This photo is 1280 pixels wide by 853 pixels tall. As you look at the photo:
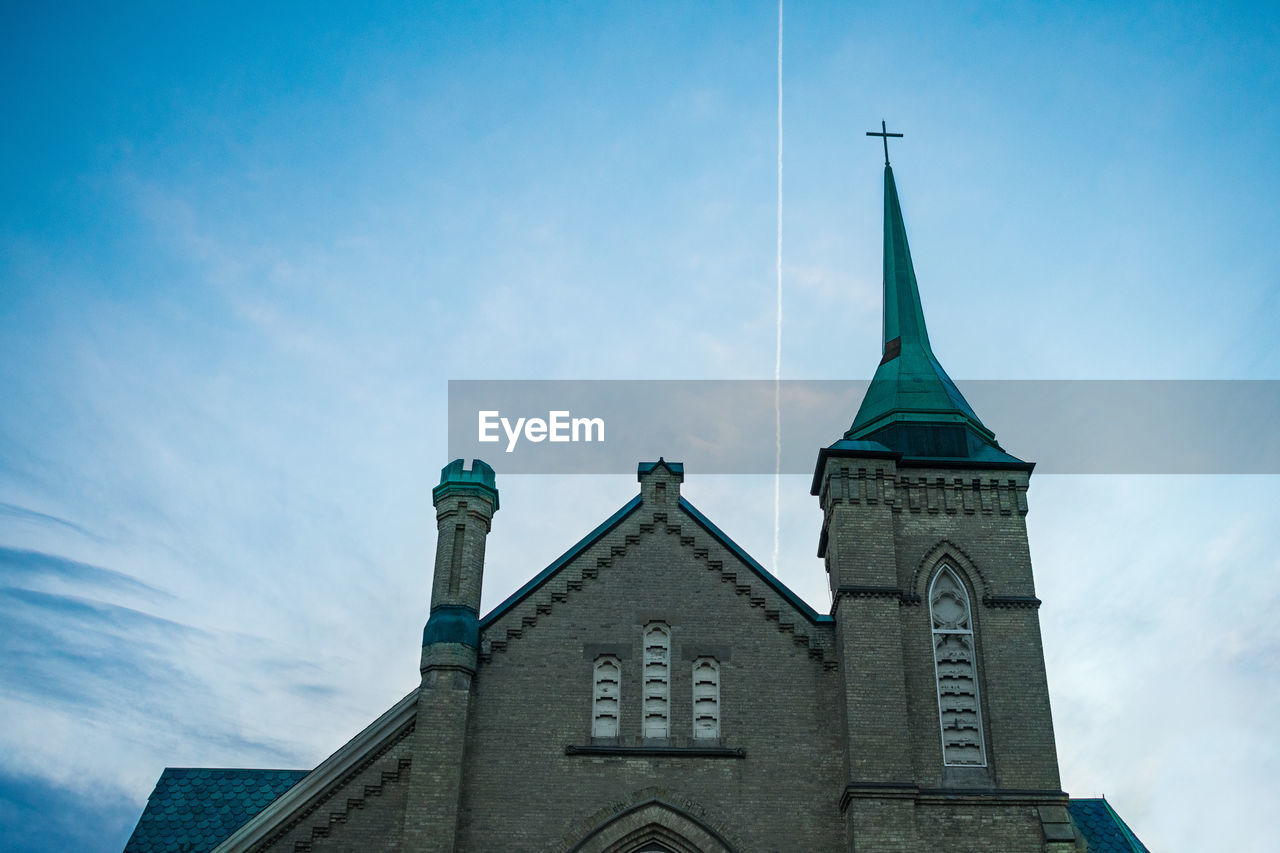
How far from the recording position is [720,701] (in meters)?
19.7

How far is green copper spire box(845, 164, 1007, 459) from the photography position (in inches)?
888

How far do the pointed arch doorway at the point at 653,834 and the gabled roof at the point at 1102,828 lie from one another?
727cm

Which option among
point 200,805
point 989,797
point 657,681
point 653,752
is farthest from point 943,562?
A: point 200,805

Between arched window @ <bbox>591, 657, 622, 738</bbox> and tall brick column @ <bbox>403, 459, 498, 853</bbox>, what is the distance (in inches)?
79.8

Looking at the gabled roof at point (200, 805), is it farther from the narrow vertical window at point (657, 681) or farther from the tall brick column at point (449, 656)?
the narrow vertical window at point (657, 681)

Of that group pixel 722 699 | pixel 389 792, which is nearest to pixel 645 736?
pixel 722 699

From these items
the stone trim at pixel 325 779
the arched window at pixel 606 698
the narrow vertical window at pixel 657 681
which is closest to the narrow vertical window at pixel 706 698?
the narrow vertical window at pixel 657 681

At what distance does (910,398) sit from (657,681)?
7.65 m

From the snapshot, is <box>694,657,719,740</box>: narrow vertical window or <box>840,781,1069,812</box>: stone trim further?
<box>694,657,719,740</box>: narrow vertical window

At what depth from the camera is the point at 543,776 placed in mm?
18953

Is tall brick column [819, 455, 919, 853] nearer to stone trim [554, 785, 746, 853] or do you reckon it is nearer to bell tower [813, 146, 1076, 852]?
bell tower [813, 146, 1076, 852]

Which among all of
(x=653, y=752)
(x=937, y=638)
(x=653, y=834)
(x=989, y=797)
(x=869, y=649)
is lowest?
(x=653, y=834)

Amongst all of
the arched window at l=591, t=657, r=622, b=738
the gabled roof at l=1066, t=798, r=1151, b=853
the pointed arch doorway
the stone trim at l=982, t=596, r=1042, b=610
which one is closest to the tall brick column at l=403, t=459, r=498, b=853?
the arched window at l=591, t=657, r=622, b=738

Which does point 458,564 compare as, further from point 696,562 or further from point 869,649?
point 869,649
